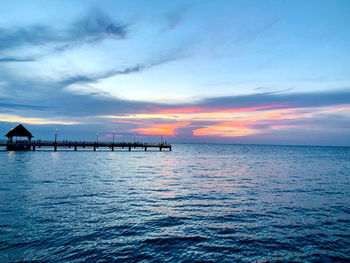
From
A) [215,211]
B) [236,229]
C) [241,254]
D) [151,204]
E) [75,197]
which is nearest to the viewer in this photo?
[241,254]

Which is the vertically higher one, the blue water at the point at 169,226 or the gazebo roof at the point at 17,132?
the gazebo roof at the point at 17,132

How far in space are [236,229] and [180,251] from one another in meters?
3.85

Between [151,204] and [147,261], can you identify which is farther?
[151,204]

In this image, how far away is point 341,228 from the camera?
12.2m

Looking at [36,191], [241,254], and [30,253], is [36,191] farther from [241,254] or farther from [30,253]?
[241,254]

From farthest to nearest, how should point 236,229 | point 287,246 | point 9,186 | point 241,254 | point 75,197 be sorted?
point 9,186, point 75,197, point 236,229, point 287,246, point 241,254

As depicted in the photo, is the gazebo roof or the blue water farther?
the gazebo roof

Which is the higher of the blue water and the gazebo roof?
the gazebo roof

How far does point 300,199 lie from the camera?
18562 millimetres

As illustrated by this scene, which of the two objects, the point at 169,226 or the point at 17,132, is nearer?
the point at 169,226

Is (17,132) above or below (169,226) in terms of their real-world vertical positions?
above

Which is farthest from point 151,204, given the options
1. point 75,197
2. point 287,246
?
point 287,246

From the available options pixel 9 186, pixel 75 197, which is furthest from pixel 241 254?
pixel 9 186

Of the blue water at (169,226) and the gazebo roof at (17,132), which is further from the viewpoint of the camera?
the gazebo roof at (17,132)
